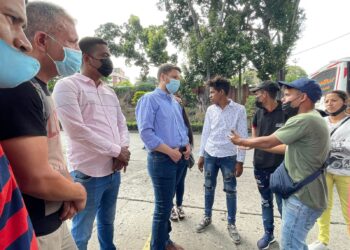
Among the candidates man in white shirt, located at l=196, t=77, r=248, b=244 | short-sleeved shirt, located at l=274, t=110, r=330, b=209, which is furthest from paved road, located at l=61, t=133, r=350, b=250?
short-sleeved shirt, located at l=274, t=110, r=330, b=209

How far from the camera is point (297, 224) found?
6.49 ft

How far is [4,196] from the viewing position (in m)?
0.71

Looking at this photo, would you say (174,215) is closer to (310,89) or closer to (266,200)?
(266,200)

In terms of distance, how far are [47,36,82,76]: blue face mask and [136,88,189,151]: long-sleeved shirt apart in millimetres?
966

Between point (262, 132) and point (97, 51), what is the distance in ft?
6.79

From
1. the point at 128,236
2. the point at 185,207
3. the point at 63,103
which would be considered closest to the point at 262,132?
the point at 185,207

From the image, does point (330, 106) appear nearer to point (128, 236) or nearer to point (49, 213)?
point (128, 236)

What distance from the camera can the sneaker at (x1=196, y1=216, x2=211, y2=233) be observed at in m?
3.17

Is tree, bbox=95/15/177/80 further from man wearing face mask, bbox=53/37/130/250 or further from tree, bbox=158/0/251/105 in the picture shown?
man wearing face mask, bbox=53/37/130/250

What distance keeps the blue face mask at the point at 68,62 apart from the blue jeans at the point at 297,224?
1898mm

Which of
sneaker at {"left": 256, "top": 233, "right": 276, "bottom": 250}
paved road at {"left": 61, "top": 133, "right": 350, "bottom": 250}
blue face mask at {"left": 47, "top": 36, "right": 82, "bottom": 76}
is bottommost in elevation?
paved road at {"left": 61, "top": 133, "right": 350, "bottom": 250}

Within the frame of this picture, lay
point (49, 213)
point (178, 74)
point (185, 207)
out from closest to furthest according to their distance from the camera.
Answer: point (49, 213)
point (178, 74)
point (185, 207)

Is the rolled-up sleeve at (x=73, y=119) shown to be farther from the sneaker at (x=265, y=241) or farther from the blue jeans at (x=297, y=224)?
the sneaker at (x=265, y=241)

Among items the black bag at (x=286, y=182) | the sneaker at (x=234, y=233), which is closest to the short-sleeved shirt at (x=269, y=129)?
the black bag at (x=286, y=182)
